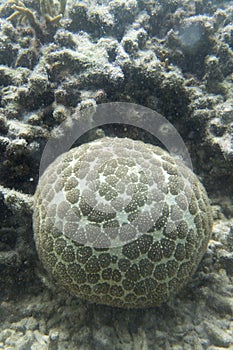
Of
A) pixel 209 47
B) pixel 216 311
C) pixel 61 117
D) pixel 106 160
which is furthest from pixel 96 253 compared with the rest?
pixel 209 47

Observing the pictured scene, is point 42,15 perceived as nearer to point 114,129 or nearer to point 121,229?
point 114,129

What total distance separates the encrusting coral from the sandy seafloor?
0.62m

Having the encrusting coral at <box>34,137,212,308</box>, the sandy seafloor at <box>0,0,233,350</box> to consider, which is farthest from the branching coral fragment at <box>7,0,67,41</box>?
the encrusting coral at <box>34,137,212,308</box>

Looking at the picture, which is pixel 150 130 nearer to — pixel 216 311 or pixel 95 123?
pixel 95 123

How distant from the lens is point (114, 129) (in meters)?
5.45

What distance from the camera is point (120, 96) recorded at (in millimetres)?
5406

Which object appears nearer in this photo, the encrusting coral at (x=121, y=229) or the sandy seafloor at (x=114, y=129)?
the encrusting coral at (x=121, y=229)

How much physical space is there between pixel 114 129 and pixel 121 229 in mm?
2483

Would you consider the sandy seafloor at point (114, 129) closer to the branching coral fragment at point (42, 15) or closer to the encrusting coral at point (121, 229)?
the branching coral fragment at point (42, 15)

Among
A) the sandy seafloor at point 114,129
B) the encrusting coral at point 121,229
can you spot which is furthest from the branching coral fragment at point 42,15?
the encrusting coral at point 121,229

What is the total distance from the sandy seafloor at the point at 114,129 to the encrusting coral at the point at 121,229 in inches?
24.6

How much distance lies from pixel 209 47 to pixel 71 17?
3.20 m

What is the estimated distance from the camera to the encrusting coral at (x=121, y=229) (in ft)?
11.7

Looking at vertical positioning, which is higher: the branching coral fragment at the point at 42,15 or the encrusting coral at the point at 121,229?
the branching coral fragment at the point at 42,15
